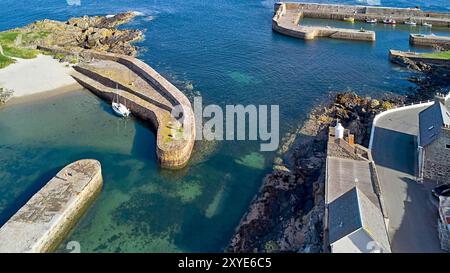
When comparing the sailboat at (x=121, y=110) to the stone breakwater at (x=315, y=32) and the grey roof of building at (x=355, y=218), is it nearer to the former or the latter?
the grey roof of building at (x=355, y=218)

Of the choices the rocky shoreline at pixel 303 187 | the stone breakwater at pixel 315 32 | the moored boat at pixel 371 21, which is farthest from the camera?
the moored boat at pixel 371 21

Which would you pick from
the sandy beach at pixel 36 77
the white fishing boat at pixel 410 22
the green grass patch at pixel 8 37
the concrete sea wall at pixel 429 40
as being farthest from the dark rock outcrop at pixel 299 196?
the green grass patch at pixel 8 37

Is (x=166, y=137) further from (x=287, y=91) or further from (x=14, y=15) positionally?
(x=14, y=15)

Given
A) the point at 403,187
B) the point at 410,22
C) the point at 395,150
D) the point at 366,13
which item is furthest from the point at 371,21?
the point at 403,187

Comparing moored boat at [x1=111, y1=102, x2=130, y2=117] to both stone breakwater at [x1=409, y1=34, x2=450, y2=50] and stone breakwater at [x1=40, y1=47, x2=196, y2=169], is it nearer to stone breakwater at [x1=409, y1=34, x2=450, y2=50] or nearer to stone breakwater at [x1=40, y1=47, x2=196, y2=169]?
stone breakwater at [x1=40, y1=47, x2=196, y2=169]

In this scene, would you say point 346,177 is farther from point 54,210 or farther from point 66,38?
point 66,38

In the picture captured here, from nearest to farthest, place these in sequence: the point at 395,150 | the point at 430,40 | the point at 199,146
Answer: the point at 395,150, the point at 199,146, the point at 430,40

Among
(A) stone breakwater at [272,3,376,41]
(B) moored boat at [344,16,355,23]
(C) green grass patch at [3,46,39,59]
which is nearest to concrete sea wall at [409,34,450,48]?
(A) stone breakwater at [272,3,376,41]
